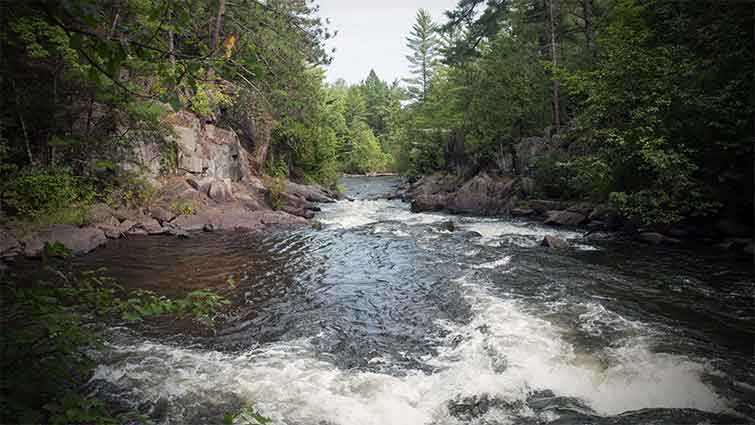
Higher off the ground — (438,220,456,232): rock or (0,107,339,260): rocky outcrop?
(0,107,339,260): rocky outcrop

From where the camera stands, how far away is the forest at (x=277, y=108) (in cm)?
233

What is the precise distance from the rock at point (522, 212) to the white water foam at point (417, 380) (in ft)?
44.7

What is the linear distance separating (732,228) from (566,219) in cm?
559

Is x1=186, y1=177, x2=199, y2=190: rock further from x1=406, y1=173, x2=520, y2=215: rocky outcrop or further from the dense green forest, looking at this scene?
x1=406, y1=173, x2=520, y2=215: rocky outcrop

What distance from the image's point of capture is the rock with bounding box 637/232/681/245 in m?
12.1

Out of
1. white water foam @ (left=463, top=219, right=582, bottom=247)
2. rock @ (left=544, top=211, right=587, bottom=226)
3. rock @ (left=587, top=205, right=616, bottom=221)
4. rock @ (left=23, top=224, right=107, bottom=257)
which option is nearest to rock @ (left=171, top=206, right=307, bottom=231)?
rock @ (left=23, top=224, right=107, bottom=257)

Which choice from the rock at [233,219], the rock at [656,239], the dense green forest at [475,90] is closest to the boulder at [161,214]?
the rock at [233,219]

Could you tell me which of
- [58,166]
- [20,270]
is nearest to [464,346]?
[20,270]

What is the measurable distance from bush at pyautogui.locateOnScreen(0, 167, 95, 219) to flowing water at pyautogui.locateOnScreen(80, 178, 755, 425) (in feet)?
8.66

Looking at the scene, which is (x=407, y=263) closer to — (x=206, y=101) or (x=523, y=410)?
(x=523, y=410)

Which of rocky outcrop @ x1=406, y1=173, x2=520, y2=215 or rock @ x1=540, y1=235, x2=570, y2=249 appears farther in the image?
rocky outcrop @ x1=406, y1=173, x2=520, y2=215

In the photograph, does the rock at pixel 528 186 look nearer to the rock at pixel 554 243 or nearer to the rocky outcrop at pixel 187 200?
the rock at pixel 554 243

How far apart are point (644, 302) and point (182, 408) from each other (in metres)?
7.75

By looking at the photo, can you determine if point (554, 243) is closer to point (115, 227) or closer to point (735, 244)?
point (735, 244)
